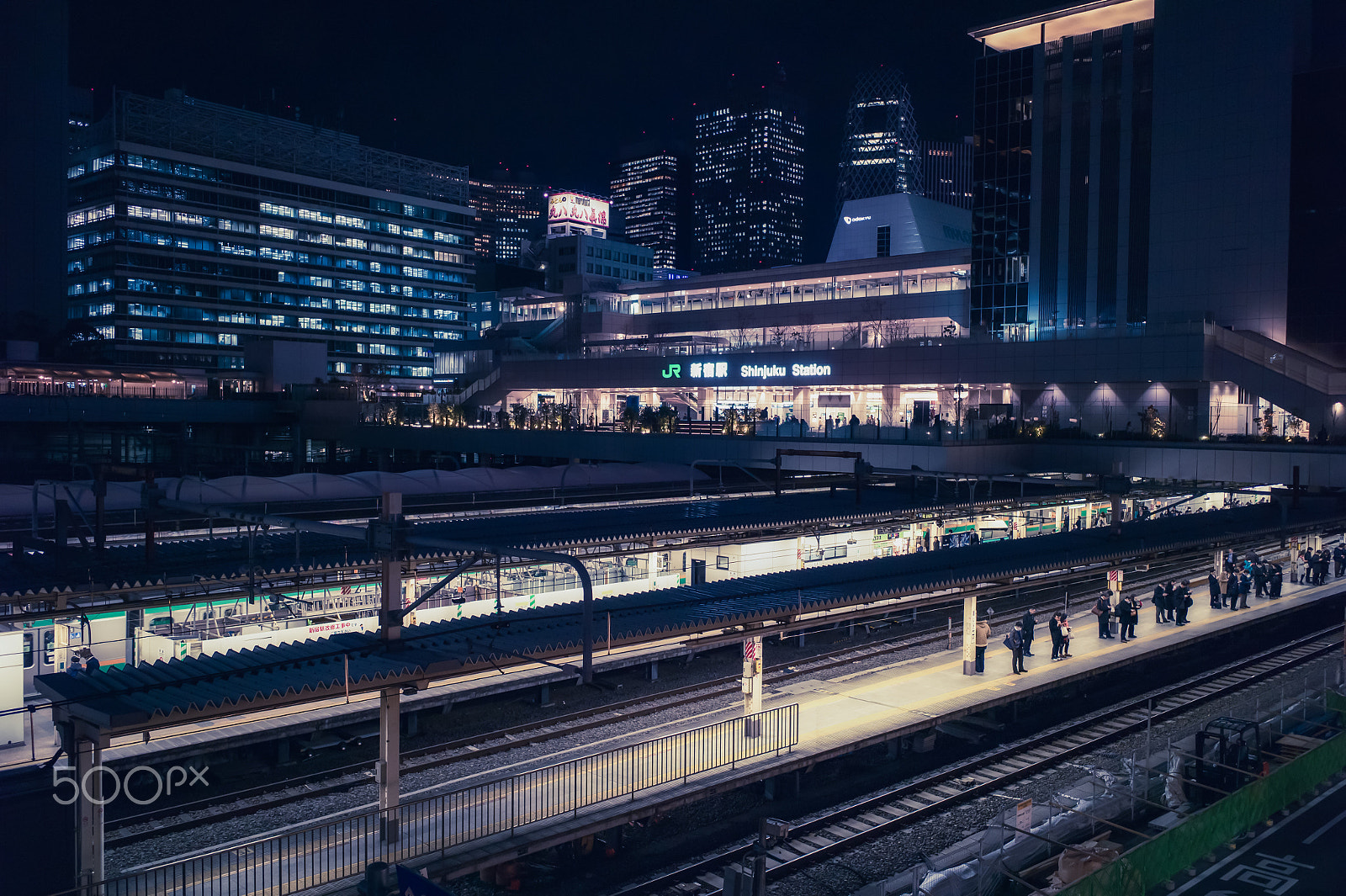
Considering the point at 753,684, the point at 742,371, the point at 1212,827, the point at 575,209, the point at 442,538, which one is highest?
the point at 575,209

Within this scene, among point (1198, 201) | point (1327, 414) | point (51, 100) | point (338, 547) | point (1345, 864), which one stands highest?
point (51, 100)

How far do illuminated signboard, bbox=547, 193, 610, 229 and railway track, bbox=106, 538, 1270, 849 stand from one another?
375 feet

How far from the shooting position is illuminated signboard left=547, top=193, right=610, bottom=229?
12925 centimetres

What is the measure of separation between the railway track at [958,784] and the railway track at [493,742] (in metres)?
2.89

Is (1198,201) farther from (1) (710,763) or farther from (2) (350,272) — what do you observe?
(2) (350,272)

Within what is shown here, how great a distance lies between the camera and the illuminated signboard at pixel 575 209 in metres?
129

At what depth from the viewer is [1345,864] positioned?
12.2 metres

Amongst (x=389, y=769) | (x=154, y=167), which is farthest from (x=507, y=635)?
(x=154, y=167)

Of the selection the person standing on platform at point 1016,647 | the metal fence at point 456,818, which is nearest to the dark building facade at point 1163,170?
the person standing on platform at point 1016,647

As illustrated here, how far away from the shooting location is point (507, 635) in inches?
452

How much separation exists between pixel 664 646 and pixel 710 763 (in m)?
5.80

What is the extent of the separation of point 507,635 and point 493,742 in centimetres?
503

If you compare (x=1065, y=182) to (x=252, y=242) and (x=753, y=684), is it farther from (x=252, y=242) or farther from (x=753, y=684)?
(x=252, y=242)

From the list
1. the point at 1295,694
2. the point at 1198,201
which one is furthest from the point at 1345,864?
the point at 1198,201
